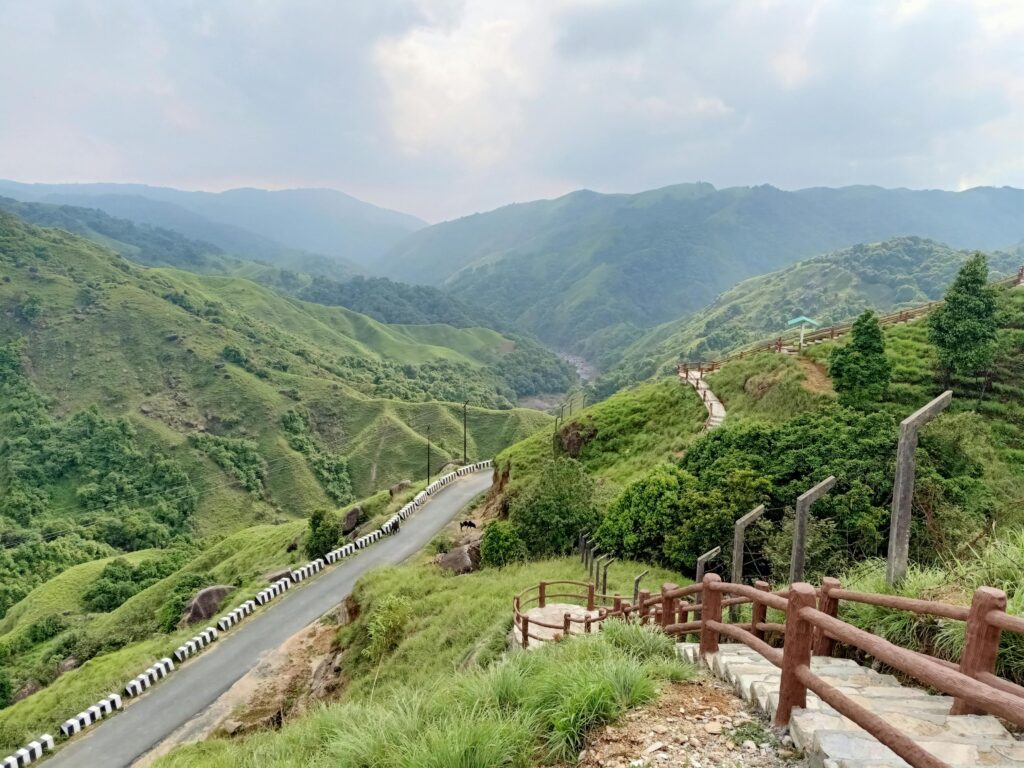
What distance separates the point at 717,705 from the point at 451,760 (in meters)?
2.35

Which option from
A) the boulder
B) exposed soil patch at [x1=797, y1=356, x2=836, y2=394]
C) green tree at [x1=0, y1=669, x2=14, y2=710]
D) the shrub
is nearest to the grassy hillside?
exposed soil patch at [x1=797, y1=356, x2=836, y2=394]

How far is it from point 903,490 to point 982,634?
134 inches

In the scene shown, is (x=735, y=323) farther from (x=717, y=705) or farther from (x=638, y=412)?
(x=717, y=705)

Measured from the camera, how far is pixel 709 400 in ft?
104

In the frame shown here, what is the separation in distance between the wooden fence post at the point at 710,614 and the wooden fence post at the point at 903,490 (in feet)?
6.23

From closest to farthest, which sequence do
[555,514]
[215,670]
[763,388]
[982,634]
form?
[982,634] → [215,670] → [555,514] → [763,388]

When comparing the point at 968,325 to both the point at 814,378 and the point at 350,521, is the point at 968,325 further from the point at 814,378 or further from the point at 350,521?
the point at 350,521

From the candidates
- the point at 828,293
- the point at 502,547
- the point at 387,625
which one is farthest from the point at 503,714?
the point at 828,293

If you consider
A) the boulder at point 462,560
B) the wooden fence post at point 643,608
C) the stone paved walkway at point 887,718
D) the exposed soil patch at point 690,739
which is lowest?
the boulder at point 462,560

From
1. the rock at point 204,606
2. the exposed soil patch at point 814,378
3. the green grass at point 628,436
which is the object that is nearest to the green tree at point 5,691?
the rock at point 204,606

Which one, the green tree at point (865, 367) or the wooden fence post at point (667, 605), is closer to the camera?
the wooden fence post at point (667, 605)

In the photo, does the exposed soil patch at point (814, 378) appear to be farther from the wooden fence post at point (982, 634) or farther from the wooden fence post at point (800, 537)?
the wooden fence post at point (982, 634)

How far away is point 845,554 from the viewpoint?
15.1 metres

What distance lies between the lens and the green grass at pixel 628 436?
94.5 ft
